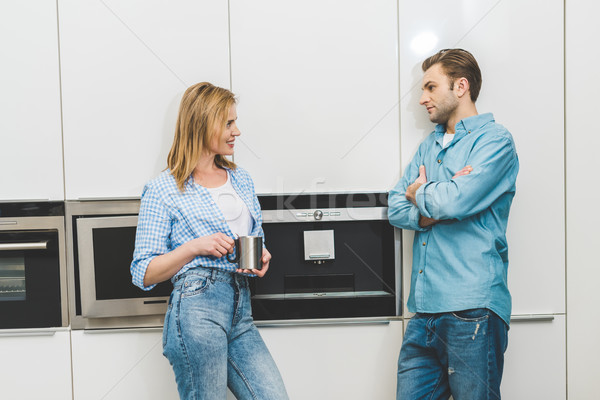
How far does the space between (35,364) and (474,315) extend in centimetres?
162

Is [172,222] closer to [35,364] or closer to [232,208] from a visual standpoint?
[232,208]

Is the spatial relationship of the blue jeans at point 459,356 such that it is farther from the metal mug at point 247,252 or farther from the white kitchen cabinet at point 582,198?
the metal mug at point 247,252

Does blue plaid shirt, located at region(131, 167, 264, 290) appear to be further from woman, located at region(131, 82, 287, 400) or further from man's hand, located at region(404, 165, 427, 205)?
man's hand, located at region(404, 165, 427, 205)

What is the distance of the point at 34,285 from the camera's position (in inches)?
70.1

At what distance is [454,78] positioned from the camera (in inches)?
64.1

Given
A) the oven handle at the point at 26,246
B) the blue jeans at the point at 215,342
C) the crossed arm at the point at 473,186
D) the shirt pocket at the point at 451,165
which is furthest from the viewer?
the oven handle at the point at 26,246

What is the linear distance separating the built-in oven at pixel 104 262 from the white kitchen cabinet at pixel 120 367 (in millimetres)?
69

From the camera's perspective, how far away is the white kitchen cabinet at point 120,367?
1.78 meters

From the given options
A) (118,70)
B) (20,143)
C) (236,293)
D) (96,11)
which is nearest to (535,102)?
(236,293)

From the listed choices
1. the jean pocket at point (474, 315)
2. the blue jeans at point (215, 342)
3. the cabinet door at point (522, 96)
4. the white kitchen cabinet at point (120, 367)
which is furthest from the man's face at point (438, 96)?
the white kitchen cabinet at point (120, 367)

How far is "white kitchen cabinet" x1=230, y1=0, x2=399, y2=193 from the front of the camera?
1.76 metres

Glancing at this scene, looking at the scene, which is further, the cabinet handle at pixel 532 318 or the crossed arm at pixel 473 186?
the cabinet handle at pixel 532 318

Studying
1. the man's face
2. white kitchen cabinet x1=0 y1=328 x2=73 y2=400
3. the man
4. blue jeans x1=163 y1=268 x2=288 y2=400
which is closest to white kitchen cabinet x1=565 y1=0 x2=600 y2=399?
the man

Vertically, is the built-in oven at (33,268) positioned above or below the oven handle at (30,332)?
above
